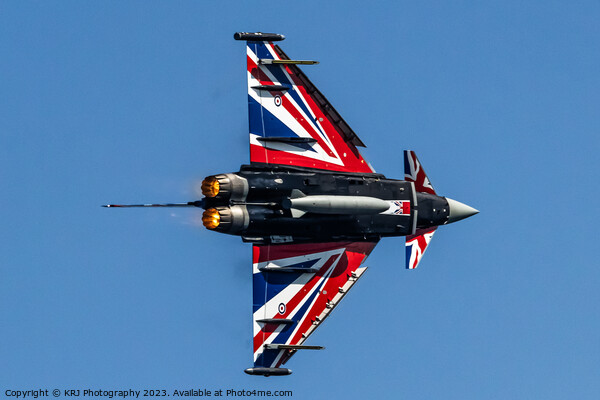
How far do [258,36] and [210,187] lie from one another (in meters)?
4.69

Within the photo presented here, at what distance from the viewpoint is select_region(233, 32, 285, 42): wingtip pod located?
120 feet

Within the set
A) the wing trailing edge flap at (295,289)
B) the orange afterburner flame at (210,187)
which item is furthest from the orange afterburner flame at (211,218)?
the wing trailing edge flap at (295,289)

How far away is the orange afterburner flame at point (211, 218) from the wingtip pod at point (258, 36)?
4.96 m

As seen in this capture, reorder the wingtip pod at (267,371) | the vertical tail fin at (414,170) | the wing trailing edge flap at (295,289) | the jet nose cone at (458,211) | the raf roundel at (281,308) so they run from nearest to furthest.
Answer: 1. the wingtip pod at (267,371)
2. the wing trailing edge flap at (295,289)
3. the raf roundel at (281,308)
4. the vertical tail fin at (414,170)
5. the jet nose cone at (458,211)

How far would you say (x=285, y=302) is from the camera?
3703cm

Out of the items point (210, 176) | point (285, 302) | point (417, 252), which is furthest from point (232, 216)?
point (417, 252)

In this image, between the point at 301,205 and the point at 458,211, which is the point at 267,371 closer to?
the point at 301,205

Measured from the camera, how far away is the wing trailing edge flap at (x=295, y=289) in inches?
1441

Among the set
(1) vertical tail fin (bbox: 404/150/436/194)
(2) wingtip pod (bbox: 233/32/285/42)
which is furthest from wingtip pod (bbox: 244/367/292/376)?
(2) wingtip pod (bbox: 233/32/285/42)

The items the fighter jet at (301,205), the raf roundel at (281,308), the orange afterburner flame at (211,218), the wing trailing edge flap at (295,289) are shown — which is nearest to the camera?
the orange afterburner flame at (211,218)

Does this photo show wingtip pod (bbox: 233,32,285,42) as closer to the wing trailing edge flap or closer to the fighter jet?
the fighter jet

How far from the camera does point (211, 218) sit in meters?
34.5

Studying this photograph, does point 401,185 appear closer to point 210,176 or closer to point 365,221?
point 365,221

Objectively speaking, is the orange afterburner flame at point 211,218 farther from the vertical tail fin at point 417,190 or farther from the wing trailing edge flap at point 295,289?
the vertical tail fin at point 417,190
